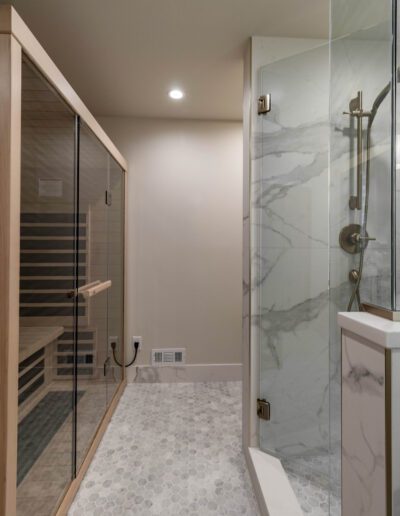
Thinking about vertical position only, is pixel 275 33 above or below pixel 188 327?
above

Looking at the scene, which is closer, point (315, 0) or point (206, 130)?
point (315, 0)

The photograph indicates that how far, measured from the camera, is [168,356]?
2.59 metres

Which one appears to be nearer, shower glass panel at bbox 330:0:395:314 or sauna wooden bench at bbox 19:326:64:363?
shower glass panel at bbox 330:0:395:314

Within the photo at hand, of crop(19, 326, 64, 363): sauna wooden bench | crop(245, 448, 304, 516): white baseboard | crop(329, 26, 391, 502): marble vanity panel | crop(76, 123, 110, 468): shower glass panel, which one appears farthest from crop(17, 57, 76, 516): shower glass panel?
crop(329, 26, 391, 502): marble vanity panel

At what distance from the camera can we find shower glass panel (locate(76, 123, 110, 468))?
4.87 ft

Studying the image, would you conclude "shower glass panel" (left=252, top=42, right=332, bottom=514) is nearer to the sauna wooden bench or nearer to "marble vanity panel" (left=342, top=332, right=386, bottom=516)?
"marble vanity panel" (left=342, top=332, right=386, bottom=516)

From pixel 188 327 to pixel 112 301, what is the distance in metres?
0.79

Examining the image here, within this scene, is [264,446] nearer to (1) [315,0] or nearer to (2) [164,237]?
(2) [164,237]

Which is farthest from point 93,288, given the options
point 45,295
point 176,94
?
point 176,94

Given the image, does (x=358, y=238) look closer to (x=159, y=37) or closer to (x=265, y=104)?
(x=265, y=104)

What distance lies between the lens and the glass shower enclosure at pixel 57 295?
96 centimetres

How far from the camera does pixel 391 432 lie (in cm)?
60

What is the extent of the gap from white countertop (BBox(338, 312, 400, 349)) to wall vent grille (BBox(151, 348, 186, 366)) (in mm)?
2012

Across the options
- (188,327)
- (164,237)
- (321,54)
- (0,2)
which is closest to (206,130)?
(164,237)
